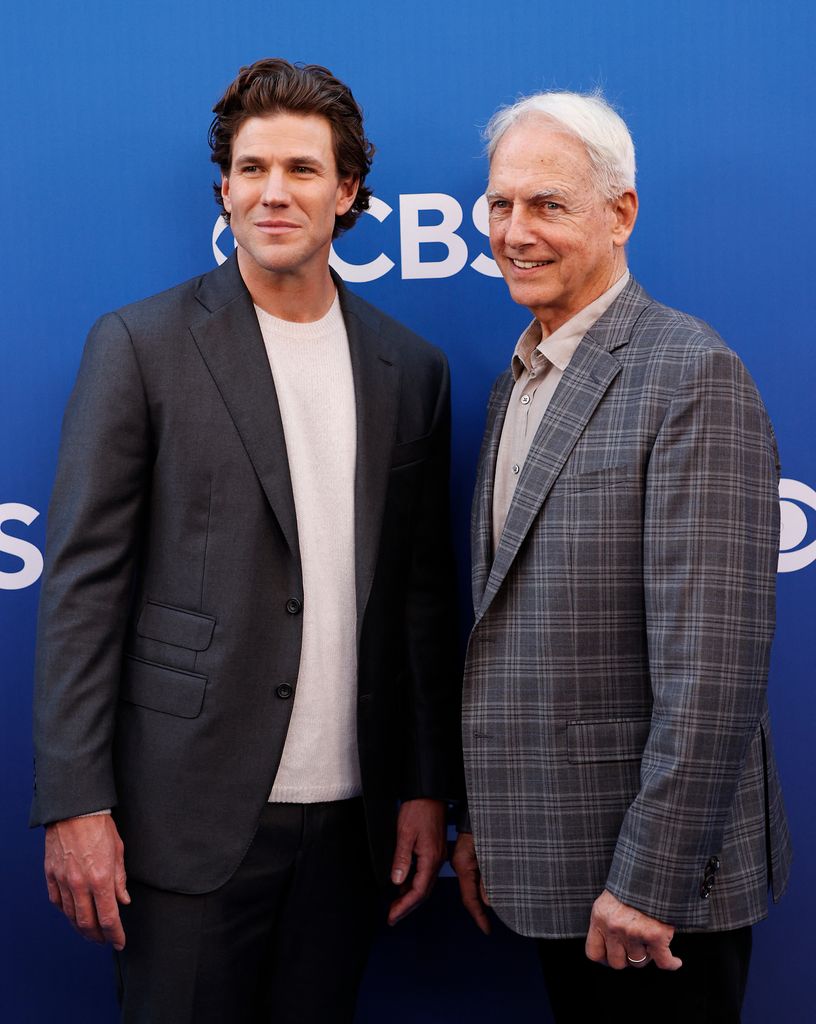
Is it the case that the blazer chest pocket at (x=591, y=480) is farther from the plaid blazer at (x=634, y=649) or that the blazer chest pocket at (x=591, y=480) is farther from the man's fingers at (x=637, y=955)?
the man's fingers at (x=637, y=955)

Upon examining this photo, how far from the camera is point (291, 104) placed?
1.75 meters

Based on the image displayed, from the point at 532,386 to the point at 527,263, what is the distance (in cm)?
19

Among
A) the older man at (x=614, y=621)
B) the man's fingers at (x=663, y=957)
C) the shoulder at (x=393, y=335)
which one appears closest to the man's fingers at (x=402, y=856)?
the older man at (x=614, y=621)

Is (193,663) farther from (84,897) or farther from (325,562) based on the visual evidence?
(84,897)

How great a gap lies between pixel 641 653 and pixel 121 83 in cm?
139

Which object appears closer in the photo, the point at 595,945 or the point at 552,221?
the point at 595,945

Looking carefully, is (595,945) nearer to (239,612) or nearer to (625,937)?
(625,937)

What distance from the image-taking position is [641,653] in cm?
157

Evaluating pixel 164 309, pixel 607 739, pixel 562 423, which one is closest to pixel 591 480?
pixel 562 423

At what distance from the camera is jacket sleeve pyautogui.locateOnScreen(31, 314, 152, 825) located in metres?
1.60

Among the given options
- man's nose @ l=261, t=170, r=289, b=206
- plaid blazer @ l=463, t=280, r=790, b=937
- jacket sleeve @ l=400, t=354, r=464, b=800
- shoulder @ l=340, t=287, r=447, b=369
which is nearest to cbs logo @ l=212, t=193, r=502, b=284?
shoulder @ l=340, t=287, r=447, b=369

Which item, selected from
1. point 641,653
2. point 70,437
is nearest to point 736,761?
point 641,653

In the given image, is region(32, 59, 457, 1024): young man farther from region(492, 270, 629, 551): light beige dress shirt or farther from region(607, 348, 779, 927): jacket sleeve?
region(607, 348, 779, 927): jacket sleeve

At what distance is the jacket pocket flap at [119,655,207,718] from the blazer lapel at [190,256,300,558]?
24cm
